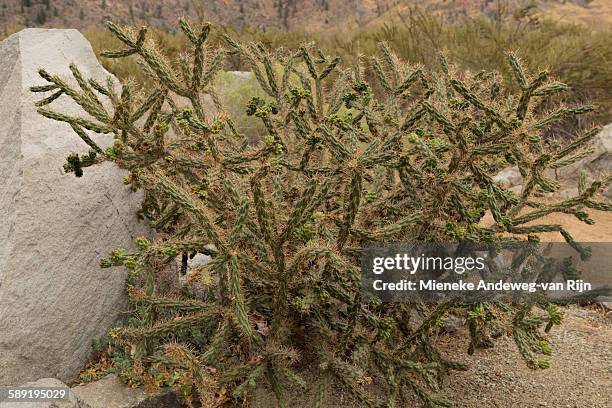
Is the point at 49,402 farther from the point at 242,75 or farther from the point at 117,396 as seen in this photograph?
the point at 242,75

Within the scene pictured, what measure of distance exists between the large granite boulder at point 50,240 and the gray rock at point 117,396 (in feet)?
1.22

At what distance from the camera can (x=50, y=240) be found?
346 cm

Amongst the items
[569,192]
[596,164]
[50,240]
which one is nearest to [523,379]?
[50,240]

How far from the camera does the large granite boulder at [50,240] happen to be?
131 inches

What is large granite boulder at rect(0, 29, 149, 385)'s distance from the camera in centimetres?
332

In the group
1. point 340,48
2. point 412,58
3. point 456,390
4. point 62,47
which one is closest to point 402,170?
point 456,390

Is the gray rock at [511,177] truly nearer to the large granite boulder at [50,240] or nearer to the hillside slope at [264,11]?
the large granite boulder at [50,240]

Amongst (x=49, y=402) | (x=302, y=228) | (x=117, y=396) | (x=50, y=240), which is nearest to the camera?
(x=302, y=228)

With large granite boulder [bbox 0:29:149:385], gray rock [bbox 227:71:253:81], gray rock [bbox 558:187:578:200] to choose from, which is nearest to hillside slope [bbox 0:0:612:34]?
gray rock [bbox 227:71:253:81]

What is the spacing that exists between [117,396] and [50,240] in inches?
36.4

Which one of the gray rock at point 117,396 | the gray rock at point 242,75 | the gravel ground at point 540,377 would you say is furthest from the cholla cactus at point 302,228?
the gray rock at point 242,75

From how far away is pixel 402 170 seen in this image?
2.97 m

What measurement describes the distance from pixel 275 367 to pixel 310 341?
30 centimetres

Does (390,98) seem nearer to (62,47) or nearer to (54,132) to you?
A: (54,132)
